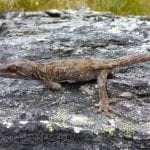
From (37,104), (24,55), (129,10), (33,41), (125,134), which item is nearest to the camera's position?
(125,134)

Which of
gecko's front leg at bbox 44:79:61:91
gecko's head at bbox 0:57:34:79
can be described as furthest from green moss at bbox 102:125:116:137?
gecko's head at bbox 0:57:34:79

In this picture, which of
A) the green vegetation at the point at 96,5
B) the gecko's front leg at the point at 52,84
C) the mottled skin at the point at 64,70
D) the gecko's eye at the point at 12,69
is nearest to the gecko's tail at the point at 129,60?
the mottled skin at the point at 64,70

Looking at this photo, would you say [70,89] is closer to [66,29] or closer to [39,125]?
[39,125]

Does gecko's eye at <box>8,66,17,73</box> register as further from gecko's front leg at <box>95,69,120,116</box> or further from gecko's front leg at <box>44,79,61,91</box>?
gecko's front leg at <box>95,69,120,116</box>

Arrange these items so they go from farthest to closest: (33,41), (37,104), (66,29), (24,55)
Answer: (66,29)
(33,41)
(24,55)
(37,104)

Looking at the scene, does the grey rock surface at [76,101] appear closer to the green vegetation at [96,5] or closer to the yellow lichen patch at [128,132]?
the yellow lichen patch at [128,132]

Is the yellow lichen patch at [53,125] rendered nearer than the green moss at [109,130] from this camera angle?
No

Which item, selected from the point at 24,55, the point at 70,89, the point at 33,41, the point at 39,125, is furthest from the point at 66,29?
the point at 39,125
